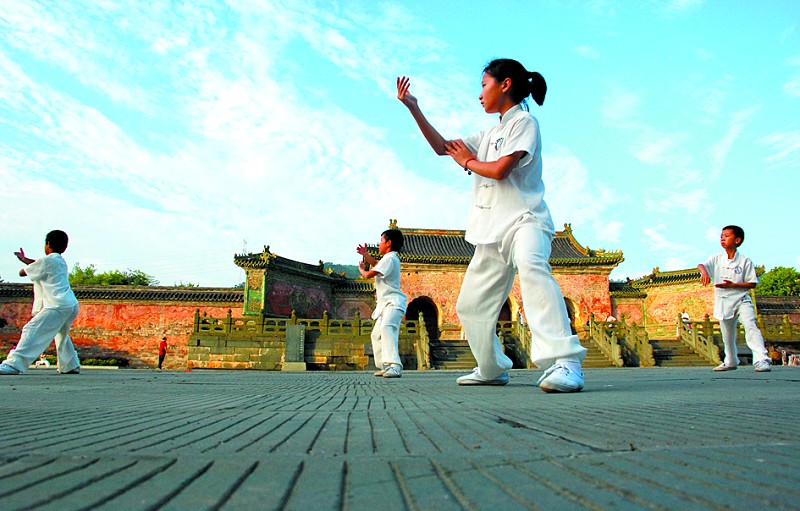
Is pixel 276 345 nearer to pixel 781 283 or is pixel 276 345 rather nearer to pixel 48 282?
Answer: pixel 48 282

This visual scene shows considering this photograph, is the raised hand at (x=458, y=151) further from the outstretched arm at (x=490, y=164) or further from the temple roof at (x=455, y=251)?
the temple roof at (x=455, y=251)

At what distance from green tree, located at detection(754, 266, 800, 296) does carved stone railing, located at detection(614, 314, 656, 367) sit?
99.0 feet

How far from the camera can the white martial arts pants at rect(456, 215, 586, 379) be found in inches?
122

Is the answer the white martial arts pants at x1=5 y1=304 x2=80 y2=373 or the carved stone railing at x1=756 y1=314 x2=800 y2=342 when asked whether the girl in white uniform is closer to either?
the white martial arts pants at x1=5 y1=304 x2=80 y2=373

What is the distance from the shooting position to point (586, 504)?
0.81 m

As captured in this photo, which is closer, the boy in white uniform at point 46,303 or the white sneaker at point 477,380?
the white sneaker at point 477,380

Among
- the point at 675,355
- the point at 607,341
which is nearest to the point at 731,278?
the point at 607,341

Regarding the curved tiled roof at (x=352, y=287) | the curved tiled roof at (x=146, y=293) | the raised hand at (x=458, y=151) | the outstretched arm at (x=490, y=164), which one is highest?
the curved tiled roof at (x=352, y=287)

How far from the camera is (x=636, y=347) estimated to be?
59.2ft

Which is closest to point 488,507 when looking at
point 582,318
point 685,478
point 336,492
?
point 336,492

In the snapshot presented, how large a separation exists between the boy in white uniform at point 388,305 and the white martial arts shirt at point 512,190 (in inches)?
125

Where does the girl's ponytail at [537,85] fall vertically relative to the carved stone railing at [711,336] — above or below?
above

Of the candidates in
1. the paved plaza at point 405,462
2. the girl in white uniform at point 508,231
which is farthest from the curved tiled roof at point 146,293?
the paved plaza at point 405,462

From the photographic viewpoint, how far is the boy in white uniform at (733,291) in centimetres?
691
